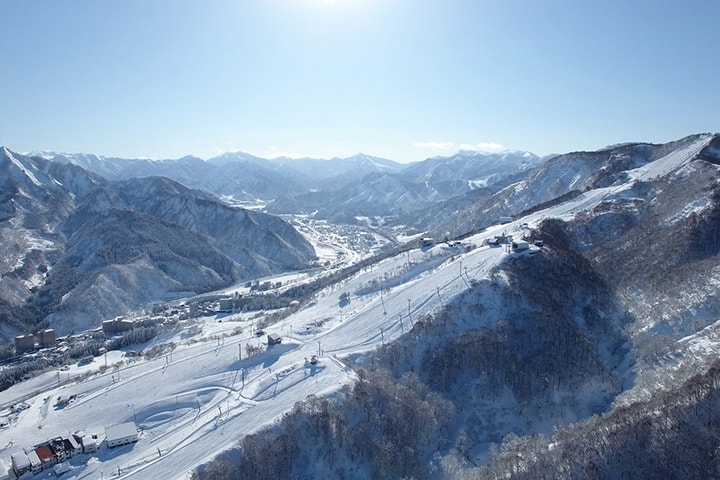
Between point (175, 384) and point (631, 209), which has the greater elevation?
point (631, 209)

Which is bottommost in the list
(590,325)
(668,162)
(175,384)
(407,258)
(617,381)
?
(617,381)

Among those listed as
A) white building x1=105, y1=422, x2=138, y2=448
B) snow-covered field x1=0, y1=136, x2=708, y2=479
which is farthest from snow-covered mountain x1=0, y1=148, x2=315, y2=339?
white building x1=105, y1=422, x2=138, y2=448

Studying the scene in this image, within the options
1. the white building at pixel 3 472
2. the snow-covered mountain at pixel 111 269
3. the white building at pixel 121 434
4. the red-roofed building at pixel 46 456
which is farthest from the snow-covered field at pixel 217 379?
the snow-covered mountain at pixel 111 269

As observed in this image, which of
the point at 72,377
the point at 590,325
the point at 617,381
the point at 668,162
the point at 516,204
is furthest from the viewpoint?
the point at 516,204

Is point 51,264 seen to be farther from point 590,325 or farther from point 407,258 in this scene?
point 590,325

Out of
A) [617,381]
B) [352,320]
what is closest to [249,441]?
[352,320]

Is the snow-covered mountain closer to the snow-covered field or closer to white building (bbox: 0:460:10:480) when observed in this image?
the snow-covered field

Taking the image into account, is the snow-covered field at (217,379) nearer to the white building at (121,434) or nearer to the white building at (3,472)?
the white building at (121,434)
